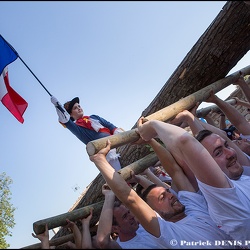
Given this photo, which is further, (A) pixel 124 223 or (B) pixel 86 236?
(A) pixel 124 223

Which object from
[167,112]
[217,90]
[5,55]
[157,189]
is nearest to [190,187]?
[157,189]

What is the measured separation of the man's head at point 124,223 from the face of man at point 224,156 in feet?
2.95

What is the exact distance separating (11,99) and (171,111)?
239 cm

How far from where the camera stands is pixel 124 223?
105 inches

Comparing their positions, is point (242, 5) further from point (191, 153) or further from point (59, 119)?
point (59, 119)

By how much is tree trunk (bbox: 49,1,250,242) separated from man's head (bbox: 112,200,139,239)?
0.62 metres

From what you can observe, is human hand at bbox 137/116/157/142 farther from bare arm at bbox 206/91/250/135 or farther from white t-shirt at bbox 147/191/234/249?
bare arm at bbox 206/91/250/135

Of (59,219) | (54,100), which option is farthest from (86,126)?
(59,219)

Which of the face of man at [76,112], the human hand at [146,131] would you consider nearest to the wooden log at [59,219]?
the human hand at [146,131]

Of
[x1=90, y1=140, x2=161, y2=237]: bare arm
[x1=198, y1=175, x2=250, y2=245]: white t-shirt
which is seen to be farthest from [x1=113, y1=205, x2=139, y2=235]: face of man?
[x1=198, y1=175, x2=250, y2=245]: white t-shirt

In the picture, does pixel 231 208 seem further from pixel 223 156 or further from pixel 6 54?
pixel 6 54

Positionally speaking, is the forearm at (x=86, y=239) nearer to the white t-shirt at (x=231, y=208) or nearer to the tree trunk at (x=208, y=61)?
the tree trunk at (x=208, y=61)

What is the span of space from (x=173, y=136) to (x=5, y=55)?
10.6 ft

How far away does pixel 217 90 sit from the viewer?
10.3ft
